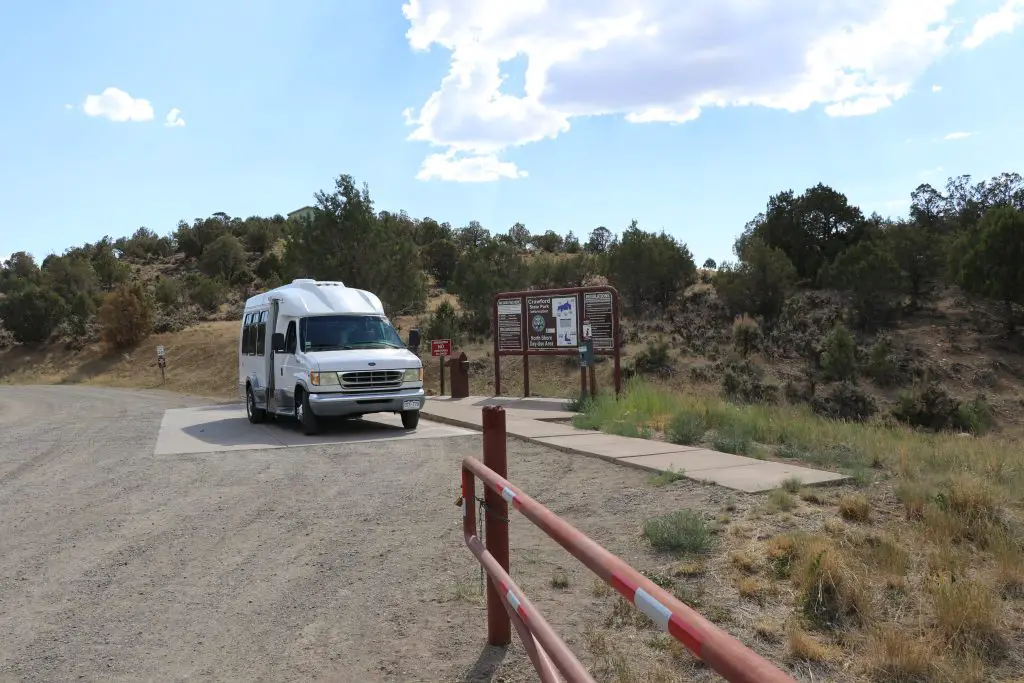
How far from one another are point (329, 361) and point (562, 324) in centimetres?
617

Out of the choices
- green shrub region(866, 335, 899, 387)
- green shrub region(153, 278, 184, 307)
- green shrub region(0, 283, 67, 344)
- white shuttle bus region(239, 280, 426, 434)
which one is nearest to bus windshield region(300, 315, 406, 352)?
white shuttle bus region(239, 280, 426, 434)

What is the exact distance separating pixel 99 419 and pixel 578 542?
1862 cm

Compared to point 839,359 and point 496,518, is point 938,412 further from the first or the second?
point 496,518

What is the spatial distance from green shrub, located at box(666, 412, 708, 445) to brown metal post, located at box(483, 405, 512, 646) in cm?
696

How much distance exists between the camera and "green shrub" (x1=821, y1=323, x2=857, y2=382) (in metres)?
30.9

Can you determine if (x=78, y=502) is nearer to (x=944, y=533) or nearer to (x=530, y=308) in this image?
(x=944, y=533)

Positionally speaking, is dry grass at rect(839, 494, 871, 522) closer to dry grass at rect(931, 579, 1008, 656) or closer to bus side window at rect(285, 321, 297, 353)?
dry grass at rect(931, 579, 1008, 656)

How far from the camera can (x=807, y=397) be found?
28812 millimetres

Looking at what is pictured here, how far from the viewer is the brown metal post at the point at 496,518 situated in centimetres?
440

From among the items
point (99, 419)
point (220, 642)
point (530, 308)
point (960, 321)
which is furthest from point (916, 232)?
point (220, 642)

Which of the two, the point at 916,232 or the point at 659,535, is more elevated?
the point at 916,232

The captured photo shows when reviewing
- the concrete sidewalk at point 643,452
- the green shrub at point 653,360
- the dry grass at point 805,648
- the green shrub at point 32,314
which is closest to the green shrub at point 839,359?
the green shrub at point 653,360

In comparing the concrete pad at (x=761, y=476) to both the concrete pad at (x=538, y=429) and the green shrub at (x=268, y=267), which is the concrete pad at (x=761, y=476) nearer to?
the concrete pad at (x=538, y=429)

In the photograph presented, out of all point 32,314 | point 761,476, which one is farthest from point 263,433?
point 32,314
